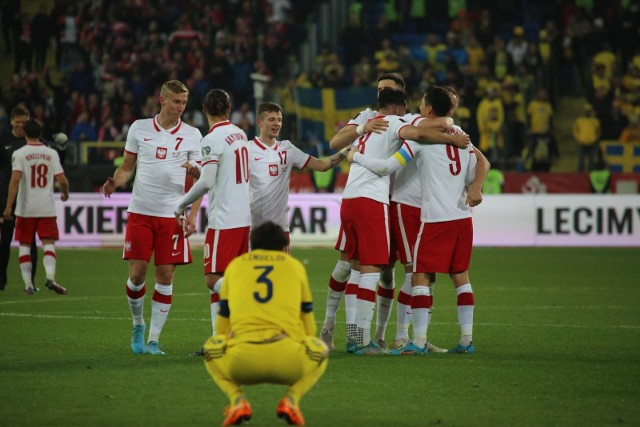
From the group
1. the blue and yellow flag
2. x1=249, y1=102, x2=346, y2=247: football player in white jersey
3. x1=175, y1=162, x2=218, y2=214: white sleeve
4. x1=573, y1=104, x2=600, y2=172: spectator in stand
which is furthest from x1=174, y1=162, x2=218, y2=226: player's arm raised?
x1=573, y1=104, x2=600, y2=172: spectator in stand

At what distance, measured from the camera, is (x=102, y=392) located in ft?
27.6

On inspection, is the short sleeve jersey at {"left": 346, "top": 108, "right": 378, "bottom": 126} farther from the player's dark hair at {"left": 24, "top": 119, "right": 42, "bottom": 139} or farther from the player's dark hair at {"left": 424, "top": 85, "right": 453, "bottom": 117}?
the player's dark hair at {"left": 24, "top": 119, "right": 42, "bottom": 139}

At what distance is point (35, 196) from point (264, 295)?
9378 mm

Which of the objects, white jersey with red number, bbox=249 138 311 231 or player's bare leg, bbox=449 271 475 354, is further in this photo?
white jersey with red number, bbox=249 138 311 231

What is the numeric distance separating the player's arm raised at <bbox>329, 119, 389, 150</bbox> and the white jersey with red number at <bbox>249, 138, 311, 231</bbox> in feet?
1.34

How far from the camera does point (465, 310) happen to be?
34.1 feet

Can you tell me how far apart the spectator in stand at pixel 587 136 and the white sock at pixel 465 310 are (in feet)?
58.8

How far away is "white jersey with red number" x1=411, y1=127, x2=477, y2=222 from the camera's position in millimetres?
10336

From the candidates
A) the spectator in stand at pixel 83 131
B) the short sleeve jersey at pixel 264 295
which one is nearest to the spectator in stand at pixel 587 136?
the spectator in stand at pixel 83 131

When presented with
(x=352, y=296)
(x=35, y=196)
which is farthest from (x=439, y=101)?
(x=35, y=196)

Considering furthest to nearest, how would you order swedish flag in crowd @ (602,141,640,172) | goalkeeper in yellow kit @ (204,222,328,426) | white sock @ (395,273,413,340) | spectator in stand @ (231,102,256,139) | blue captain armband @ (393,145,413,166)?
spectator in stand @ (231,102,256,139), swedish flag in crowd @ (602,141,640,172), white sock @ (395,273,413,340), blue captain armband @ (393,145,413,166), goalkeeper in yellow kit @ (204,222,328,426)

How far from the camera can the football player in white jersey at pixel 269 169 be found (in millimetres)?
10523

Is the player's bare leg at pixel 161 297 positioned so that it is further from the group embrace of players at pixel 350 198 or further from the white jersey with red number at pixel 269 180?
the white jersey with red number at pixel 269 180

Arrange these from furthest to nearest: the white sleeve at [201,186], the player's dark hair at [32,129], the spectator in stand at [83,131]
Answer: the spectator in stand at [83,131] < the player's dark hair at [32,129] < the white sleeve at [201,186]
